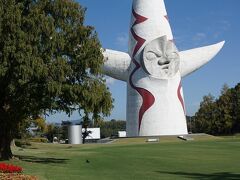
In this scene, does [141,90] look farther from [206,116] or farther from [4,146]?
[4,146]

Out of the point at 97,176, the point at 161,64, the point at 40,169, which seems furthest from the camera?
the point at 161,64

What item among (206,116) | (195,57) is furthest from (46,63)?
(206,116)

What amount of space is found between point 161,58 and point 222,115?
121 feet

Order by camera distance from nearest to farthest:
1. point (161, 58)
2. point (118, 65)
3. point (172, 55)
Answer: point (172, 55), point (161, 58), point (118, 65)

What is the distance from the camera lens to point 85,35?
23.7m

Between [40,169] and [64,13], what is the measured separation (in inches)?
299

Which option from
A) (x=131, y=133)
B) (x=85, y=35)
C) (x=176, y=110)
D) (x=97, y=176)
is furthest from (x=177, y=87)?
(x=97, y=176)

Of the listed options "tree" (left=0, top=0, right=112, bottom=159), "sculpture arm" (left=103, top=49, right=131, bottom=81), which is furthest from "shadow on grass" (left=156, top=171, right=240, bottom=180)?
"sculpture arm" (left=103, top=49, right=131, bottom=81)

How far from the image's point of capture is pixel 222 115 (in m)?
95.1

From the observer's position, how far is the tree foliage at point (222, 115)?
94.1 m

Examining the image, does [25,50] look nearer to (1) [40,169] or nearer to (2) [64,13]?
(2) [64,13]

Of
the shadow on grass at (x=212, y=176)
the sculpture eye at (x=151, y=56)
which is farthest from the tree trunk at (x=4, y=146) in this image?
the sculpture eye at (x=151, y=56)

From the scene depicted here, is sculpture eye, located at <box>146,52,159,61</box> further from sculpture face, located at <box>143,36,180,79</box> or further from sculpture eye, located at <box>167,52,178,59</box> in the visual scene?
sculpture eye, located at <box>167,52,178,59</box>

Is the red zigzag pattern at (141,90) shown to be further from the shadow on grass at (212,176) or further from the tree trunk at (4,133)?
the shadow on grass at (212,176)
